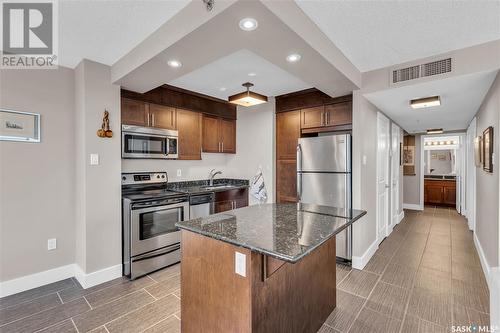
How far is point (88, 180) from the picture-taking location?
2.72 m

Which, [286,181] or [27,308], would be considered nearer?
[27,308]

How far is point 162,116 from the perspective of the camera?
11.7 feet

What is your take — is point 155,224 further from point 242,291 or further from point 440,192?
point 440,192

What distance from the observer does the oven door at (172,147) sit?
364 centimetres

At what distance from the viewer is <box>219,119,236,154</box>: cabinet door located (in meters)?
4.50

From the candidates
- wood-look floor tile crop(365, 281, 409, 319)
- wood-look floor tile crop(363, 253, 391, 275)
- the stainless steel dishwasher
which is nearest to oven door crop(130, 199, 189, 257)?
the stainless steel dishwasher

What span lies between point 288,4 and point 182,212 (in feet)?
8.80

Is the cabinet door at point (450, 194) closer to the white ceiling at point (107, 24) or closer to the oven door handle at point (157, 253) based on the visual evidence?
the oven door handle at point (157, 253)

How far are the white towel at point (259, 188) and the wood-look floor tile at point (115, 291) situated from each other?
2.07m

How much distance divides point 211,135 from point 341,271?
114 inches

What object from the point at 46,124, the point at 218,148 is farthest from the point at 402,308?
the point at 46,124

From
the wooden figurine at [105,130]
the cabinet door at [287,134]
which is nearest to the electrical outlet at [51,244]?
the wooden figurine at [105,130]

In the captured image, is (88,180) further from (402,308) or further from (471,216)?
(471,216)

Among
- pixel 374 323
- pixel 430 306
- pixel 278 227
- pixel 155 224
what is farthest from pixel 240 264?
pixel 430 306
